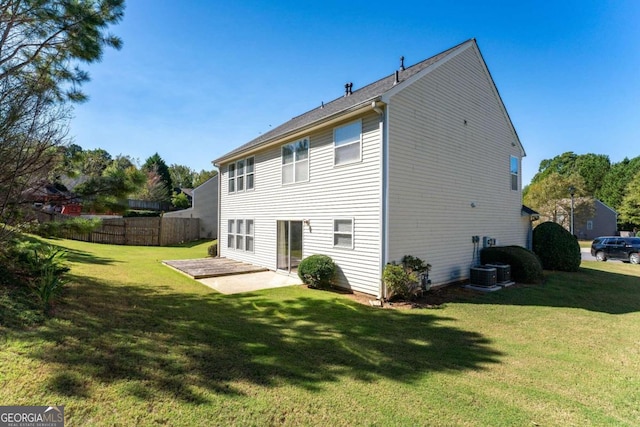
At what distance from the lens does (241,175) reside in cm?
1446

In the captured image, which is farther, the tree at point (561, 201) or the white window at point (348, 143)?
A: the tree at point (561, 201)

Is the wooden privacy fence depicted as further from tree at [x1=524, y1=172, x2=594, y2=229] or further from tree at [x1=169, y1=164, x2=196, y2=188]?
tree at [x1=169, y1=164, x2=196, y2=188]

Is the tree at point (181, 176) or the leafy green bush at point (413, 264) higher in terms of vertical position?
the tree at point (181, 176)

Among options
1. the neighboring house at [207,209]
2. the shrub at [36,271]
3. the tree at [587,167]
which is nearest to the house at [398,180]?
the shrub at [36,271]

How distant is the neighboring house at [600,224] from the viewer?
37.0m

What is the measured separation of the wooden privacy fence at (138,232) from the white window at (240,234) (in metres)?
8.98

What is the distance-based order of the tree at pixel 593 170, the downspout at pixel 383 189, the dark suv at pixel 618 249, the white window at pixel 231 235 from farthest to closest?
the tree at pixel 593 170
the dark suv at pixel 618 249
the white window at pixel 231 235
the downspout at pixel 383 189

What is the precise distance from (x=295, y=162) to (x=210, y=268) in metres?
5.41

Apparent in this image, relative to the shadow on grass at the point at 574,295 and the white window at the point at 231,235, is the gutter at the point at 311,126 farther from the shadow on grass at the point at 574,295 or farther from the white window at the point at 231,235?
the shadow on grass at the point at 574,295

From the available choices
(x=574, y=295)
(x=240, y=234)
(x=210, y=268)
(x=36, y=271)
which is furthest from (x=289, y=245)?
(x=574, y=295)

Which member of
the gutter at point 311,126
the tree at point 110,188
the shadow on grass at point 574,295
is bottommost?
the shadow on grass at point 574,295

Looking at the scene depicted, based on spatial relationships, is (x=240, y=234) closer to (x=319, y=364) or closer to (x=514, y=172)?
(x=319, y=364)

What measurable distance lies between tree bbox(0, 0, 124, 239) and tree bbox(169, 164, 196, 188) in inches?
2434

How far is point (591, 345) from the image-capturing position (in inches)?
203
